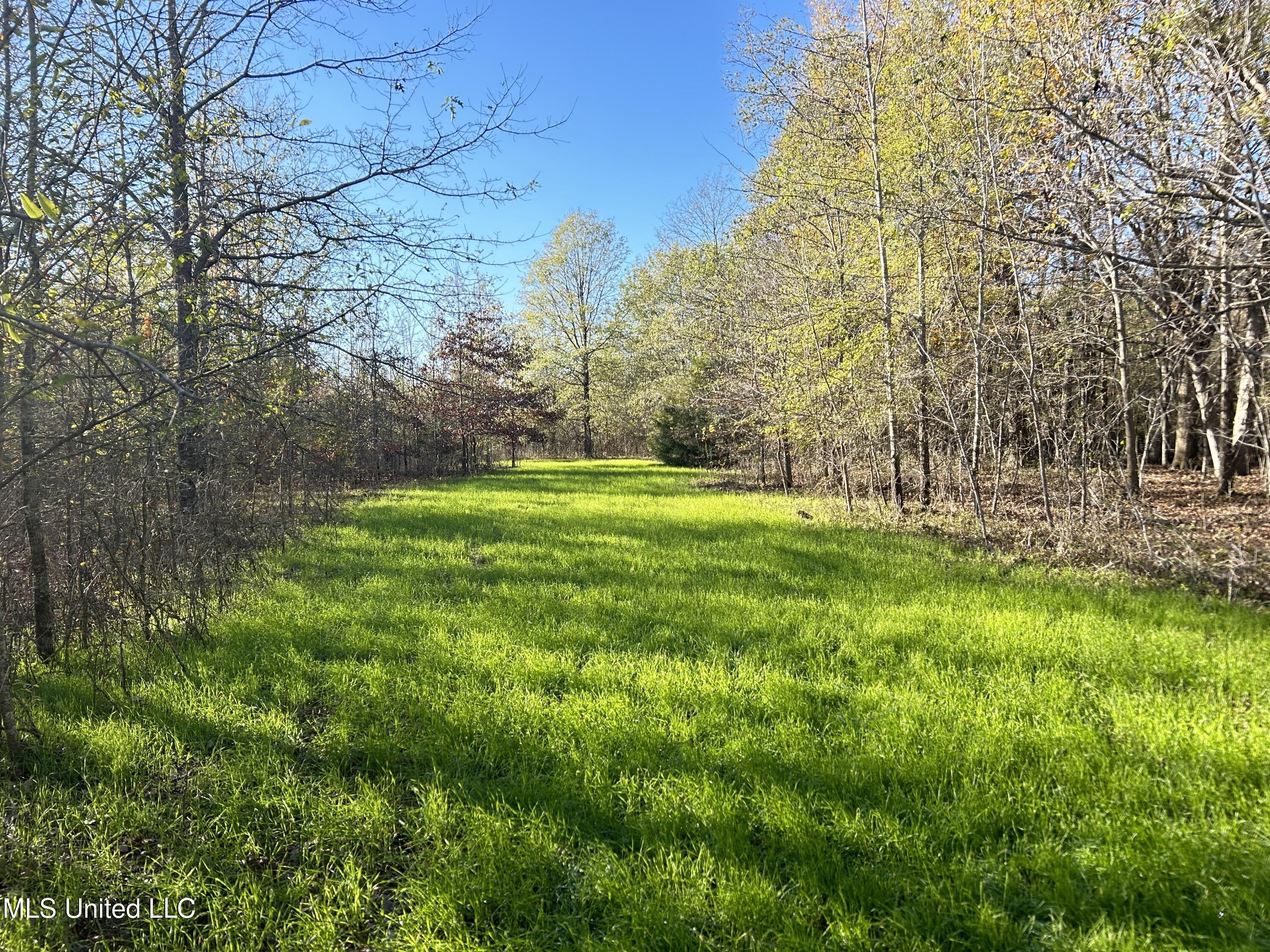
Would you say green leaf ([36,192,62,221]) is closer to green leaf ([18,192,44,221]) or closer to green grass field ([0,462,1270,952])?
green leaf ([18,192,44,221])

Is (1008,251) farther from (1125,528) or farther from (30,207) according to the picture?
(30,207)

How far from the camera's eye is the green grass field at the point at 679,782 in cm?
177

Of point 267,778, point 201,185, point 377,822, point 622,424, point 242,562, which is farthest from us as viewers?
point 622,424

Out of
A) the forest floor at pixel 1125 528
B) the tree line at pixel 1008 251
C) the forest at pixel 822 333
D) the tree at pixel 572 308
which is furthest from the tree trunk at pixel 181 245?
the tree at pixel 572 308

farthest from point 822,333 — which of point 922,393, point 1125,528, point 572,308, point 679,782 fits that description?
point 572,308

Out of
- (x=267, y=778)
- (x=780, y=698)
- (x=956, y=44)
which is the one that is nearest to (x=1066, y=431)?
(x=956, y=44)

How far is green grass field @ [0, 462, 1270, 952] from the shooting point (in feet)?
5.80

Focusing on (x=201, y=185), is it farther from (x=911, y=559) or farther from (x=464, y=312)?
(x=911, y=559)

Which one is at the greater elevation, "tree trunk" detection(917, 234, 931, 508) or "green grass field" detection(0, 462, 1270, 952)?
"tree trunk" detection(917, 234, 931, 508)

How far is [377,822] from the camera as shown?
7.33ft

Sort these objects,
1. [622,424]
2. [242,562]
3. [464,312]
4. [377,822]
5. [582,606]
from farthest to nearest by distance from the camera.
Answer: [622,424]
[242,562]
[464,312]
[582,606]
[377,822]

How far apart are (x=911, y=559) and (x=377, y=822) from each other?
581cm

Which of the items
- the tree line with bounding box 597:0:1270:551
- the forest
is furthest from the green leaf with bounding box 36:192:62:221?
the tree line with bounding box 597:0:1270:551

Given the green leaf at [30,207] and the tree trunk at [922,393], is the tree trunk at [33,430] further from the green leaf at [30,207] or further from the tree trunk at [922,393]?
the tree trunk at [922,393]
